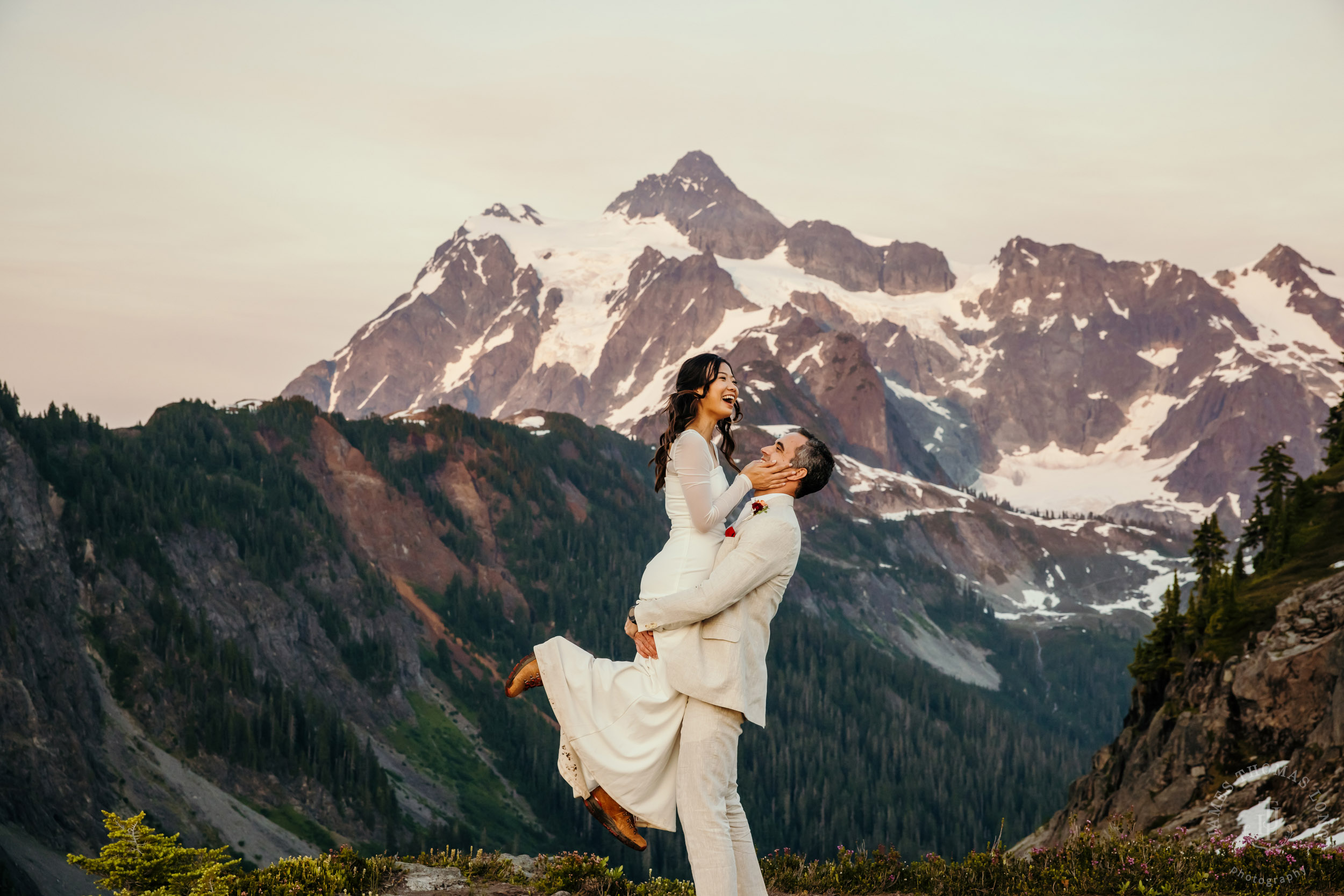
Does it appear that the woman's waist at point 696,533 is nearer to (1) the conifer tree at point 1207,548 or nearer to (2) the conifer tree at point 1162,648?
(2) the conifer tree at point 1162,648

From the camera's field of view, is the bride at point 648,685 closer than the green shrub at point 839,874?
Yes

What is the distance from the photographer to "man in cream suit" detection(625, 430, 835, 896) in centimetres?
1217

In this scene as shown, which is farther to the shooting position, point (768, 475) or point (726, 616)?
point (768, 475)

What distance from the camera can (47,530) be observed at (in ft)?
531

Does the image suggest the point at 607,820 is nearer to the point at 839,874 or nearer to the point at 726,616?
the point at 726,616

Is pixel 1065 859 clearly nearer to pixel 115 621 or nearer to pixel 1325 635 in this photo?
pixel 1325 635

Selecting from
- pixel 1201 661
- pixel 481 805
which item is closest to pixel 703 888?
pixel 1201 661

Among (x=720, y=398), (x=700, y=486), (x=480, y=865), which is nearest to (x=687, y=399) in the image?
(x=720, y=398)

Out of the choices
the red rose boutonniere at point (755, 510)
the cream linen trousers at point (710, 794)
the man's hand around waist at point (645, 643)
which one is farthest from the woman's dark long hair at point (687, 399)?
the cream linen trousers at point (710, 794)

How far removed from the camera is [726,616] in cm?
1238

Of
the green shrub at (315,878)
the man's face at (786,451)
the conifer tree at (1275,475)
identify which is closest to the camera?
the man's face at (786,451)

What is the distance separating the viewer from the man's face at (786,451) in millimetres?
12781

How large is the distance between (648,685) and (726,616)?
1.15m

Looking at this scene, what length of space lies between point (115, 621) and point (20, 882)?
256ft
